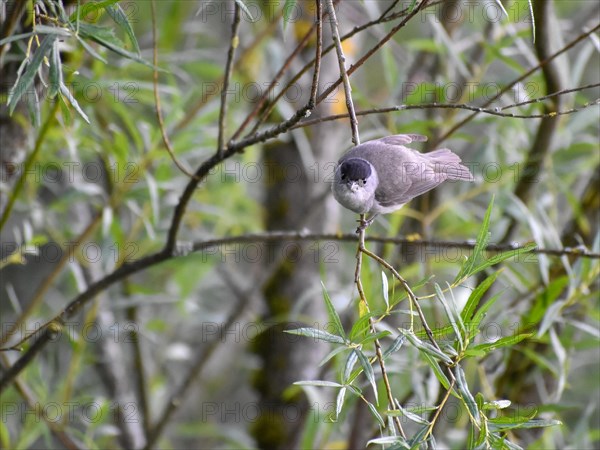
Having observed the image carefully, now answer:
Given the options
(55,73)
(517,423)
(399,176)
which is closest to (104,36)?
(55,73)

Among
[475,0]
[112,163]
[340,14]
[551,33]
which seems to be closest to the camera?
[551,33]

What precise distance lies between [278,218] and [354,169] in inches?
56.2

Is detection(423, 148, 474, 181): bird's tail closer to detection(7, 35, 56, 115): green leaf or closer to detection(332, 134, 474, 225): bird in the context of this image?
detection(332, 134, 474, 225): bird

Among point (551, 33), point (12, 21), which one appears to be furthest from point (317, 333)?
point (551, 33)

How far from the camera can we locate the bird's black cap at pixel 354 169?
1159mm

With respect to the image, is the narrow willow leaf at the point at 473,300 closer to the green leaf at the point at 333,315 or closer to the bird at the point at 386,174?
the green leaf at the point at 333,315

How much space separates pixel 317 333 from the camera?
2.98 feet

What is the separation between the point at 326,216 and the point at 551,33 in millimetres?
1192

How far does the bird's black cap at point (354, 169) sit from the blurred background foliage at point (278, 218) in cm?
26

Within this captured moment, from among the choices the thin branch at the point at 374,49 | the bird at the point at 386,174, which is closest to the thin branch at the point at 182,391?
the bird at the point at 386,174

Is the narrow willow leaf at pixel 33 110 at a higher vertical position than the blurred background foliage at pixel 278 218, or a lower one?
higher

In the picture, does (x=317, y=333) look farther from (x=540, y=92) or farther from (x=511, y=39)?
(x=540, y=92)

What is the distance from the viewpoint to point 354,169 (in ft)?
3.82

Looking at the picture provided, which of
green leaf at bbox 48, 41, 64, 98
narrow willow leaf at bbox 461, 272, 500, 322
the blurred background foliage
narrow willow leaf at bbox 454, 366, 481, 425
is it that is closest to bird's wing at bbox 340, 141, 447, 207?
the blurred background foliage
